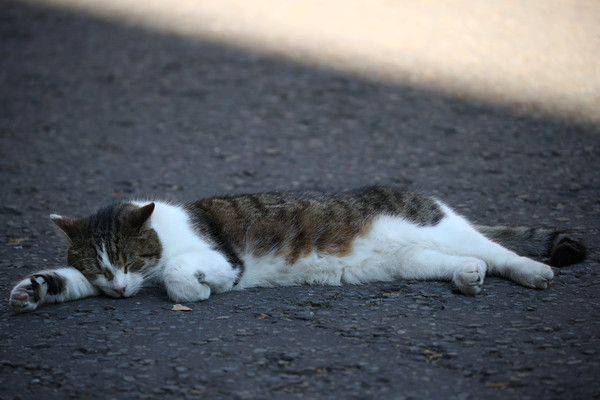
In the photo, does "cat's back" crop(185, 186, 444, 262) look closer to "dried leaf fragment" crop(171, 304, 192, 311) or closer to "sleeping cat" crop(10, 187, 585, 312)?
"sleeping cat" crop(10, 187, 585, 312)

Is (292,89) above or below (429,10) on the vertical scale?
below

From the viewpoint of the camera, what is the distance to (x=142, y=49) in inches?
351

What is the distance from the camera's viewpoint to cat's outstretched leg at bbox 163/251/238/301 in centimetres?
347

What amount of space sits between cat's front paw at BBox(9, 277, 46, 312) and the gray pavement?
0.08 metres

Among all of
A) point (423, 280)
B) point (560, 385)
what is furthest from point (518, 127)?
point (560, 385)

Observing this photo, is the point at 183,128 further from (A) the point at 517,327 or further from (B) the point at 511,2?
(B) the point at 511,2

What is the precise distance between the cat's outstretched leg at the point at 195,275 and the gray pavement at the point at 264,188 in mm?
107

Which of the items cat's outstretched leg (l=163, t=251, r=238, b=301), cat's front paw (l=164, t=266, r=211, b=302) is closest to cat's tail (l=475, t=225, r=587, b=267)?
cat's outstretched leg (l=163, t=251, r=238, b=301)

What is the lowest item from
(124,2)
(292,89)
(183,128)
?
(183,128)

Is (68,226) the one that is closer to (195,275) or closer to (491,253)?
(195,275)

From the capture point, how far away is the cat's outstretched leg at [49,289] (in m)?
3.39

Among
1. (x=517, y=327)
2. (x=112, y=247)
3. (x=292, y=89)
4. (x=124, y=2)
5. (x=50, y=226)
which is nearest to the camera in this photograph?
(x=517, y=327)

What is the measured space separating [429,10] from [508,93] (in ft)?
9.51

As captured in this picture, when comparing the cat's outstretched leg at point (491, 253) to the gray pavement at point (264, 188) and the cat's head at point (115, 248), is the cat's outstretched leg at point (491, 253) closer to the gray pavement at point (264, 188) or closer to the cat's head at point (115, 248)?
the gray pavement at point (264, 188)
